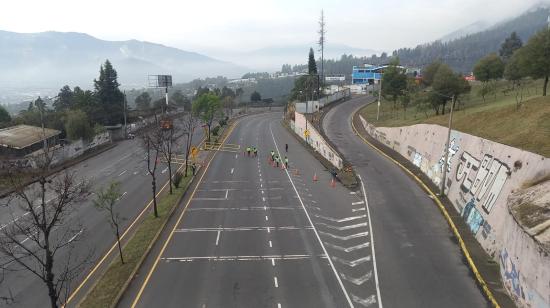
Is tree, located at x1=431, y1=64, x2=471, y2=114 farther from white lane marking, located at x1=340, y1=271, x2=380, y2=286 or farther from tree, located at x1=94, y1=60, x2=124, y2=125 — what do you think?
tree, located at x1=94, y1=60, x2=124, y2=125

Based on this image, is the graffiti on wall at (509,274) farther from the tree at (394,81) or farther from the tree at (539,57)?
the tree at (394,81)

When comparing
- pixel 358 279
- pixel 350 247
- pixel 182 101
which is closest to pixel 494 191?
pixel 350 247

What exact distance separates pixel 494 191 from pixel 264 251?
14.1 meters

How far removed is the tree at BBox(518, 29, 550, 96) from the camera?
42.5 metres

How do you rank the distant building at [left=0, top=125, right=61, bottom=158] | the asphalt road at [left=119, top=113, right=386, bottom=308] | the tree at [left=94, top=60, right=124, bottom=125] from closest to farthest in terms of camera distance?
1. the asphalt road at [left=119, top=113, right=386, bottom=308]
2. the distant building at [left=0, top=125, right=61, bottom=158]
3. the tree at [left=94, top=60, right=124, bottom=125]

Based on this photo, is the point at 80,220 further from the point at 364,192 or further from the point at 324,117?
the point at 324,117

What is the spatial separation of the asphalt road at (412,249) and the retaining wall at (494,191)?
5.77 ft

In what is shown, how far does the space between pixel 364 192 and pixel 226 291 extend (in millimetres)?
19735

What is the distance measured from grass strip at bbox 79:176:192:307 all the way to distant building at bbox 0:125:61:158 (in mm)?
25236

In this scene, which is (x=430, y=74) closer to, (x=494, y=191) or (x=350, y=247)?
(x=494, y=191)

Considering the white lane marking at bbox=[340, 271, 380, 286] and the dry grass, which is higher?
the dry grass

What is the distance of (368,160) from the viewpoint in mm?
49375

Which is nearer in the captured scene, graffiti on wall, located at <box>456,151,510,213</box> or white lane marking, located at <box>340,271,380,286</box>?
white lane marking, located at <box>340,271,380,286</box>

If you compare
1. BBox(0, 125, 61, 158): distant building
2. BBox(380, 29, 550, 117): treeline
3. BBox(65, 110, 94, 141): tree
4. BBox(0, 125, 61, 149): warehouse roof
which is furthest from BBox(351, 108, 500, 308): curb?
BBox(0, 125, 61, 149): warehouse roof
